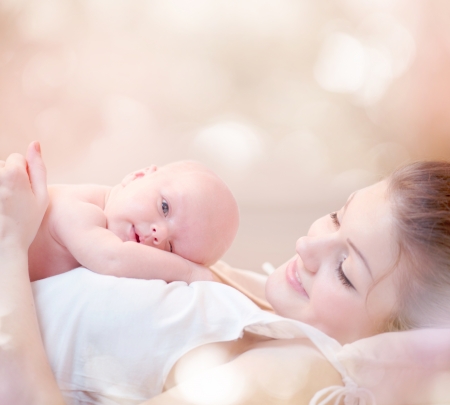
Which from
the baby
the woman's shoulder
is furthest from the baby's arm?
the woman's shoulder

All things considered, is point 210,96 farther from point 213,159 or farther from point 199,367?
point 199,367

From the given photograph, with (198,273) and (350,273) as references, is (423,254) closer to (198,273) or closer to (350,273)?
(350,273)

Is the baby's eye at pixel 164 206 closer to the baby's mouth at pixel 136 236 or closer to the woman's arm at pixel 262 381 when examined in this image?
the baby's mouth at pixel 136 236

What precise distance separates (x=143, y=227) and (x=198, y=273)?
0.16 metres

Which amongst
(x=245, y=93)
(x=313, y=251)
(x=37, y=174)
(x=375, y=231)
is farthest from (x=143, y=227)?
(x=245, y=93)

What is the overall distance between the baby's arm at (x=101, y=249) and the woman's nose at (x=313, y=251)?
0.26m

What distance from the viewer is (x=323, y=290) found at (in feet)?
3.25

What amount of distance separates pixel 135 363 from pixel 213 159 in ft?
4.24

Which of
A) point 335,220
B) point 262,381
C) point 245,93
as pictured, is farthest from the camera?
point 245,93

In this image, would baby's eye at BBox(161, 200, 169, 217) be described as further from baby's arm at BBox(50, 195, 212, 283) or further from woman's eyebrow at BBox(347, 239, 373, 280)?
woman's eyebrow at BBox(347, 239, 373, 280)

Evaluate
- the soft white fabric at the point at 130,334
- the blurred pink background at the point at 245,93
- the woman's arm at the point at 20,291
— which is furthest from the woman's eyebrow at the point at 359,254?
the blurred pink background at the point at 245,93

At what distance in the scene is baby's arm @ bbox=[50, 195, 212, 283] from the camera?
3.38ft

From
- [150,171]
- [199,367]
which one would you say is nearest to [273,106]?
[150,171]

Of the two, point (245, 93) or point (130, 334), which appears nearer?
point (130, 334)
